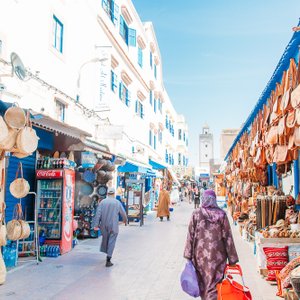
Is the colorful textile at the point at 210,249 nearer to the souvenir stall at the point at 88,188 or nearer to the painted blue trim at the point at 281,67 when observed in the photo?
the painted blue trim at the point at 281,67

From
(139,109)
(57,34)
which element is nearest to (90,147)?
(57,34)

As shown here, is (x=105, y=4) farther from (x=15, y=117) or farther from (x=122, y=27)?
(x=15, y=117)

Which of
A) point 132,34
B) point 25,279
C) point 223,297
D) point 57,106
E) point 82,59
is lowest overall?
point 25,279

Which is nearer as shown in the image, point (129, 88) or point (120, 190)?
point (120, 190)

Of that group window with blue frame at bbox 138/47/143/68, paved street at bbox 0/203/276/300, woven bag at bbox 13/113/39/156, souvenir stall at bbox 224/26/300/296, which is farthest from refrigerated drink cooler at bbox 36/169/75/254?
window with blue frame at bbox 138/47/143/68

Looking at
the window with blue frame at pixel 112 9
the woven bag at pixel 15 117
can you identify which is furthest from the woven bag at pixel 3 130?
the window with blue frame at pixel 112 9

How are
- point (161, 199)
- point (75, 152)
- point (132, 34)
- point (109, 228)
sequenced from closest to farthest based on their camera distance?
point (109, 228) < point (75, 152) < point (161, 199) < point (132, 34)

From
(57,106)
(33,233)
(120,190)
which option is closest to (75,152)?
(57,106)

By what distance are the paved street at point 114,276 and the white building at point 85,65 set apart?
4209mm

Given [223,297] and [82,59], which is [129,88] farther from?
[223,297]

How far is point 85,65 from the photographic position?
50.1ft

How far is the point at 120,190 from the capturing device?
64.6ft

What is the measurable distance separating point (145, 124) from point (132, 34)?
6.75m

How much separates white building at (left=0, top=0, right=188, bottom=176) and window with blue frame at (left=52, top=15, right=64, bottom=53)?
32 mm
